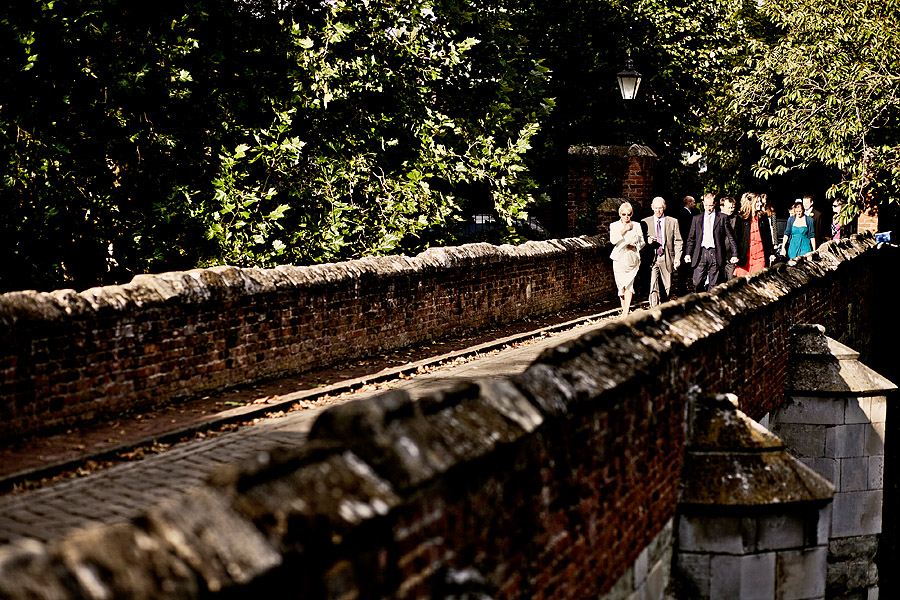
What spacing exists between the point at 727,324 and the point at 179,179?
9234mm

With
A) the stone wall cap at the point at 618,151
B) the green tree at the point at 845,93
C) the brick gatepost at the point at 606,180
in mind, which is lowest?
the brick gatepost at the point at 606,180

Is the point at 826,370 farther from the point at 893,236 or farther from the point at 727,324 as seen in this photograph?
the point at 893,236

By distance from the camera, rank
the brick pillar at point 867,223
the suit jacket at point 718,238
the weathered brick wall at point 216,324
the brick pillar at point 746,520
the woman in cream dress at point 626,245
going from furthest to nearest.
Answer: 1. the brick pillar at point 867,223
2. the suit jacket at point 718,238
3. the woman in cream dress at point 626,245
4. the weathered brick wall at point 216,324
5. the brick pillar at point 746,520

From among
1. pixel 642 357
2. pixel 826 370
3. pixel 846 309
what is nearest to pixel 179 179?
pixel 826 370

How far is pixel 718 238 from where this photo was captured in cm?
1444

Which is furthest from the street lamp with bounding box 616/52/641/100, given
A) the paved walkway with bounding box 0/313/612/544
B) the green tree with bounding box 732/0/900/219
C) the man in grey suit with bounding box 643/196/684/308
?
the paved walkway with bounding box 0/313/612/544

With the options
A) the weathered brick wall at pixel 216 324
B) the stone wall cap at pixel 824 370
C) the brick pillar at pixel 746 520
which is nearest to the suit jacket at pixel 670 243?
the weathered brick wall at pixel 216 324

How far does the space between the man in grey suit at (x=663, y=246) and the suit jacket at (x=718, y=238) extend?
0.98ft

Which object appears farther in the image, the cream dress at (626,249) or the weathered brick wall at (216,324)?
the cream dress at (626,249)

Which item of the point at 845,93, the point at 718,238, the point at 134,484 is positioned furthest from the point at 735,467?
the point at 845,93

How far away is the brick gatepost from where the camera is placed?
1900 centimetres

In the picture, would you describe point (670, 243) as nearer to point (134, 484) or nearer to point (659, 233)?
point (659, 233)

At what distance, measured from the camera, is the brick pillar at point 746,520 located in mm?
5949

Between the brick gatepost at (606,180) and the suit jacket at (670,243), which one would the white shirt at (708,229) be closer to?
the suit jacket at (670,243)
